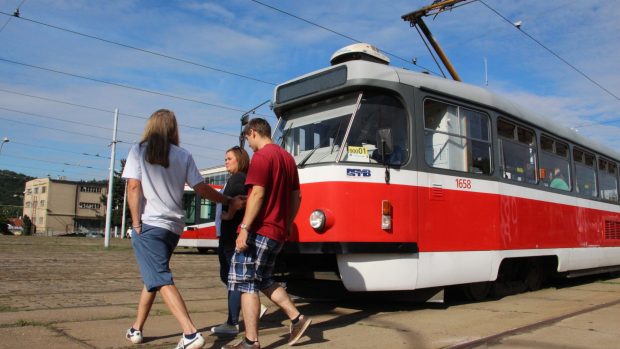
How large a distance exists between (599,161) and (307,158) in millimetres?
7717

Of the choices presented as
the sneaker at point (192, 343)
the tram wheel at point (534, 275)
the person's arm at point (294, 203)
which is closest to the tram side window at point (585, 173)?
the tram wheel at point (534, 275)

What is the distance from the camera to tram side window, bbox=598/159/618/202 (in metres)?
11.1

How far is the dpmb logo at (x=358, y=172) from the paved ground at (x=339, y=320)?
1.58 m

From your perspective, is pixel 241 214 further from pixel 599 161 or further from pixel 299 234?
pixel 599 161

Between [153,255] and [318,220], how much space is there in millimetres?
1964

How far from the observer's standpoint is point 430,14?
12680 mm

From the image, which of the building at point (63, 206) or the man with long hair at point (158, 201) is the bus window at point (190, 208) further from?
the building at point (63, 206)

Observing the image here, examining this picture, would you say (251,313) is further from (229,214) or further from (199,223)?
(199,223)

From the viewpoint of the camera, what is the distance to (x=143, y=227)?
4.25 meters

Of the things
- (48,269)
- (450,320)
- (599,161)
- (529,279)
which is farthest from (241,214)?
(599,161)

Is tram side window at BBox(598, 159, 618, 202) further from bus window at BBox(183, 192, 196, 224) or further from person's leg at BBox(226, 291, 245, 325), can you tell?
bus window at BBox(183, 192, 196, 224)

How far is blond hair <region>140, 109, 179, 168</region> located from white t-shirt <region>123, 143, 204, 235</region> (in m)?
0.05

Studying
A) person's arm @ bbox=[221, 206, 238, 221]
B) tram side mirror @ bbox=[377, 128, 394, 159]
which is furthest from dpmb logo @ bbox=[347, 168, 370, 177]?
person's arm @ bbox=[221, 206, 238, 221]

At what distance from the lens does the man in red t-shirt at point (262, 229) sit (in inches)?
166
